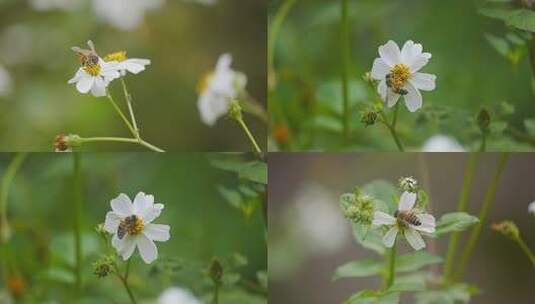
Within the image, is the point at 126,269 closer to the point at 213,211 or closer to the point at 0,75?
the point at 213,211

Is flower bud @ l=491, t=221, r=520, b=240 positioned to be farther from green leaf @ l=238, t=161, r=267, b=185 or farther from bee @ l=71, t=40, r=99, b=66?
bee @ l=71, t=40, r=99, b=66

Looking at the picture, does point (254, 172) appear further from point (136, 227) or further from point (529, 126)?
point (529, 126)

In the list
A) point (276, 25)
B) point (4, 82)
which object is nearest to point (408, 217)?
point (276, 25)

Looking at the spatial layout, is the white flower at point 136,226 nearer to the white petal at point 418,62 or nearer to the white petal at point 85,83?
the white petal at point 85,83

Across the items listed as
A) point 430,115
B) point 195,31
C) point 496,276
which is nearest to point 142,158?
point 195,31

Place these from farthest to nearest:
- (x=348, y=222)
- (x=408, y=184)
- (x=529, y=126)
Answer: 1. (x=348, y=222)
2. (x=529, y=126)
3. (x=408, y=184)
